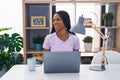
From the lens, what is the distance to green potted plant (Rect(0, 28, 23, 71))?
320 cm

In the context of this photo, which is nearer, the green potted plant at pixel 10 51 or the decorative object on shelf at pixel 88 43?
the green potted plant at pixel 10 51

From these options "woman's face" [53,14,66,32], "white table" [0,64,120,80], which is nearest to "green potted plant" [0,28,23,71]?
"woman's face" [53,14,66,32]

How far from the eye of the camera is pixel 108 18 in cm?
334

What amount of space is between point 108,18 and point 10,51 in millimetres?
1639

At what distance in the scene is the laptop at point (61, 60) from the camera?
Answer: 1757 mm

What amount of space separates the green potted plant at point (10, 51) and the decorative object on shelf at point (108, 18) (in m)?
1.37

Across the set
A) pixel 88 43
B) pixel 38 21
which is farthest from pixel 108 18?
pixel 38 21

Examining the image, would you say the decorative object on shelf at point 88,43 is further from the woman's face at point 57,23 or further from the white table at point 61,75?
the white table at point 61,75

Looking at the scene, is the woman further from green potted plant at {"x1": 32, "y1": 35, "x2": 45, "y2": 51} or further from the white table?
green potted plant at {"x1": 32, "y1": 35, "x2": 45, "y2": 51}

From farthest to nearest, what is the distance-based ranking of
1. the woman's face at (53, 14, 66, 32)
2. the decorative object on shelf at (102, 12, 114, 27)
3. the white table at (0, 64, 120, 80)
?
the decorative object on shelf at (102, 12, 114, 27) < the woman's face at (53, 14, 66, 32) < the white table at (0, 64, 120, 80)

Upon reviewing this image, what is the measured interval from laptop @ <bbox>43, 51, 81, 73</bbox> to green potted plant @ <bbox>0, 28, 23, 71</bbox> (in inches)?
59.9

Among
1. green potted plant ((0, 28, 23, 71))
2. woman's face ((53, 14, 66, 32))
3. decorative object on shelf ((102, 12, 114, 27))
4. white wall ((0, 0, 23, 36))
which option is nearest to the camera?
woman's face ((53, 14, 66, 32))

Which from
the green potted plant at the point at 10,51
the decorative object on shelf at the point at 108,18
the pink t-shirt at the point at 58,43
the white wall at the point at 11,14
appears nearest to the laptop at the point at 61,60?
the pink t-shirt at the point at 58,43

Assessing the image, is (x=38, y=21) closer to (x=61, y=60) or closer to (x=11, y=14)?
(x=11, y=14)
